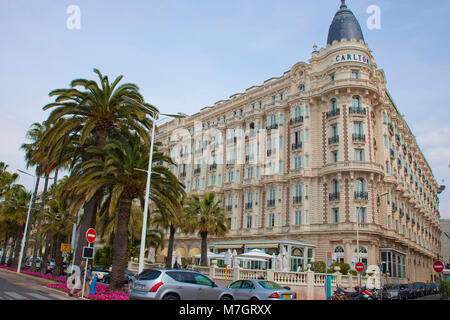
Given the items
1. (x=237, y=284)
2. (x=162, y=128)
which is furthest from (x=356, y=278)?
(x=162, y=128)

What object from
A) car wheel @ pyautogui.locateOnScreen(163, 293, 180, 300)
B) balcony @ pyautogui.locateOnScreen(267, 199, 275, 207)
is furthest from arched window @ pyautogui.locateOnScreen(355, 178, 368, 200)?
car wheel @ pyautogui.locateOnScreen(163, 293, 180, 300)

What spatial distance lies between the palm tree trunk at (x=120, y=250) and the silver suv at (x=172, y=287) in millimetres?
7392

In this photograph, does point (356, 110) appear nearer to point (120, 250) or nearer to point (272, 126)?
point (272, 126)

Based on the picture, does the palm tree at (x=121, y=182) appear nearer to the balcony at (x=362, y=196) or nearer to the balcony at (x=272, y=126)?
the balcony at (x=362, y=196)

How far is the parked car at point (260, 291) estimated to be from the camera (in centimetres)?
1692

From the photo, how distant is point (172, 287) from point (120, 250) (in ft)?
30.0

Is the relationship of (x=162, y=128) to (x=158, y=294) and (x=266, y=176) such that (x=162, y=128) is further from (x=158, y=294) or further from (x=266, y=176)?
(x=158, y=294)

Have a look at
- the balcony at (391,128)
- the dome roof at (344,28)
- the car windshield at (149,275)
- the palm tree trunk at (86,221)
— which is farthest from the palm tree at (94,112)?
the balcony at (391,128)

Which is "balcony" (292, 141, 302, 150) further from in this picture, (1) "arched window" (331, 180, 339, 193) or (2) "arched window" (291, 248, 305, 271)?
(2) "arched window" (291, 248, 305, 271)

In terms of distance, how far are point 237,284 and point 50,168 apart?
16.0 m

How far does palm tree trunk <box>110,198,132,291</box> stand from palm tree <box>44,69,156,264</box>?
8.91 ft

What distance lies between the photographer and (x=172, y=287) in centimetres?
1410

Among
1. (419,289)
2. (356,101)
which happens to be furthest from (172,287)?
(356,101)

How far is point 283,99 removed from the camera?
52.0m
